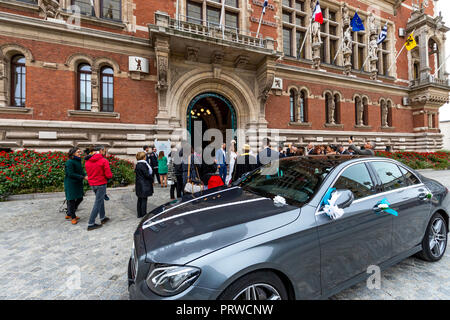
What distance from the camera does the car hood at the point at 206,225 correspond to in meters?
1.67

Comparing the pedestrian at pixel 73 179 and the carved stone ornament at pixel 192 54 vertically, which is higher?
the carved stone ornament at pixel 192 54

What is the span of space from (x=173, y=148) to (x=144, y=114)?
7.41 feet

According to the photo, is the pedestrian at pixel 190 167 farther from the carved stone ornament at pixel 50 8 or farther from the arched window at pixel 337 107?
the arched window at pixel 337 107

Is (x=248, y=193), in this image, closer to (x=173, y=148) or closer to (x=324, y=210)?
(x=324, y=210)

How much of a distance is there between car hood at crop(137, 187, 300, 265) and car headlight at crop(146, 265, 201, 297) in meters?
0.06

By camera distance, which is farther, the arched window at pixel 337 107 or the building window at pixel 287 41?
the arched window at pixel 337 107

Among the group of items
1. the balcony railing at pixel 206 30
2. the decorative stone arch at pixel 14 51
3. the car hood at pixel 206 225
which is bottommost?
the car hood at pixel 206 225

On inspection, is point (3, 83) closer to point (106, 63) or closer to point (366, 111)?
point (106, 63)

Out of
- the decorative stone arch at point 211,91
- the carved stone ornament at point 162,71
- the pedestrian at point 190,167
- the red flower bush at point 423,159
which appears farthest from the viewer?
the red flower bush at point 423,159

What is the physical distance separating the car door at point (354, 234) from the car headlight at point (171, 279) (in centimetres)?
131

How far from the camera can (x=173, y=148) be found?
1030 centimetres

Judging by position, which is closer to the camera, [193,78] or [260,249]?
[260,249]

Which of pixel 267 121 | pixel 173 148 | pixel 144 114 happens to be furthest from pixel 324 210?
pixel 267 121

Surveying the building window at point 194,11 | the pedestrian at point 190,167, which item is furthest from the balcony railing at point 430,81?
the pedestrian at point 190,167
